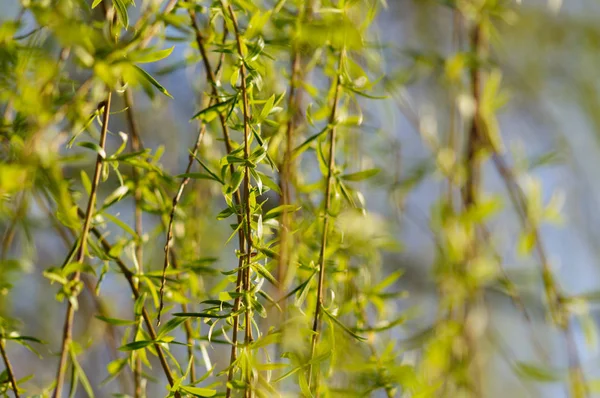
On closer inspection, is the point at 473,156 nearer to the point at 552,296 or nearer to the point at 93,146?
the point at 552,296

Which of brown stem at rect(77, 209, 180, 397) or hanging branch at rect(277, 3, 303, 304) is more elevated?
hanging branch at rect(277, 3, 303, 304)

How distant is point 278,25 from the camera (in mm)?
328

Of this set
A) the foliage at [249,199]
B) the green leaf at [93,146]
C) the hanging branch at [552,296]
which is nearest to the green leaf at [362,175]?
the foliage at [249,199]

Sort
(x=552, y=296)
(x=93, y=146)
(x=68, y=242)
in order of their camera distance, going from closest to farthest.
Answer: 1. (x=93, y=146)
2. (x=68, y=242)
3. (x=552, y=296)

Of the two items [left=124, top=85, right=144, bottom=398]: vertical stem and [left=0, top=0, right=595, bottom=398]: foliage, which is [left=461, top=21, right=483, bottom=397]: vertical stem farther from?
[left=124, top=85, right=144, bottom=398]: vertical stem

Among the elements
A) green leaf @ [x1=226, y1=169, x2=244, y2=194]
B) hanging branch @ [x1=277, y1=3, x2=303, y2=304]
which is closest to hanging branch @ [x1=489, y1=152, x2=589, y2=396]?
hanging branch @ [x1=277, y1=3, x2=303, y2=304]

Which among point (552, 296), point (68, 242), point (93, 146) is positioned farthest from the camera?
point (552, 296)

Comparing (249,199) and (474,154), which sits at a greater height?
(474,154)

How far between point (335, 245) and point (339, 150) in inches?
5.0

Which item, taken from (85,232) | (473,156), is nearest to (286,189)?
(85,232)

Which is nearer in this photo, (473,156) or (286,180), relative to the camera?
(286,180)

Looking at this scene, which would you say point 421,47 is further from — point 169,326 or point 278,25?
point 169,326

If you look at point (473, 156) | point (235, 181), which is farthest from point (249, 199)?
point (473, 156)

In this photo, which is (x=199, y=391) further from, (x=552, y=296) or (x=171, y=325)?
(x=552, y=296)
